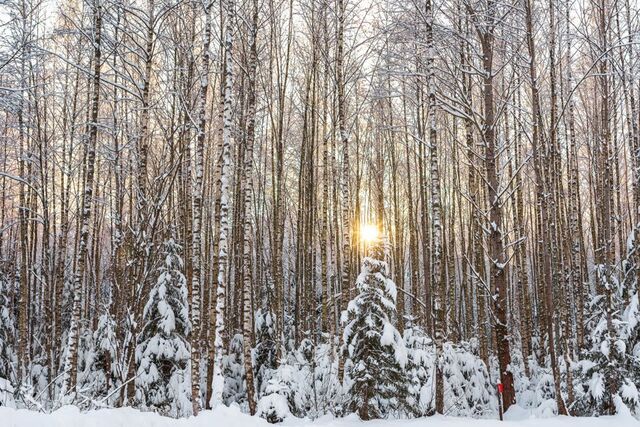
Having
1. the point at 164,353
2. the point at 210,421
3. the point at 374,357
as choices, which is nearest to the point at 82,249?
the point at 164,353

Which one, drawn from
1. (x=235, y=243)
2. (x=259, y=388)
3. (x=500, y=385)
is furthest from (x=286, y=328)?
(x=500, y=385)

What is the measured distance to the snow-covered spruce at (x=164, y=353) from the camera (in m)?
12.0

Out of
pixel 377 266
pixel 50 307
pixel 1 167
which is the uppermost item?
pixel 1 167

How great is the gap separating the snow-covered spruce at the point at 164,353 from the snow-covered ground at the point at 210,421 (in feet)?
13.9

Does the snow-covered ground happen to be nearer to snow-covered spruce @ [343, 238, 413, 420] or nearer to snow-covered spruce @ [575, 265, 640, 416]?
snow-covered spruce @ [343, 238, 413, 420]

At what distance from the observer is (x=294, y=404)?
11117 mm

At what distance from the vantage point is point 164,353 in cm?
1212

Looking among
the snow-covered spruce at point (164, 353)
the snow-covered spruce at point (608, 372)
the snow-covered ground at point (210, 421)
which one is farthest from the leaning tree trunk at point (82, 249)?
the snow-covered spruce at point (608, 372)

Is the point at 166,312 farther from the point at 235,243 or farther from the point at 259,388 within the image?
the point at 235,243

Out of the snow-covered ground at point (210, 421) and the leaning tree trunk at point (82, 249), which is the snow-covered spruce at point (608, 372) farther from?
the leaning tree trunk at point (82, 249)

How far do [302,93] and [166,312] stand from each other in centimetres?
1128

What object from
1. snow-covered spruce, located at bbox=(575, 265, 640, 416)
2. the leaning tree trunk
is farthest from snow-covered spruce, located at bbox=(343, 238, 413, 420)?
the leaning tree trunk

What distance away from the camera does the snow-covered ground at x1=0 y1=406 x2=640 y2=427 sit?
214 inches

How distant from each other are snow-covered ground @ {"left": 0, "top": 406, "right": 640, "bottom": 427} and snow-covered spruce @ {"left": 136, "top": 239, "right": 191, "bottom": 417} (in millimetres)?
4230
